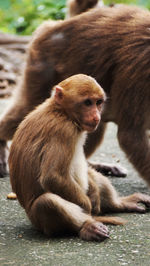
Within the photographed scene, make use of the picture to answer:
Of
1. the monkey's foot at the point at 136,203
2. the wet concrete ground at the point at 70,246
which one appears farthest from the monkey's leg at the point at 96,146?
the wet concrete ground at the point at 70,246

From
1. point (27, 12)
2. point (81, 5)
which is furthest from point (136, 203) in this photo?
point (27, 12)

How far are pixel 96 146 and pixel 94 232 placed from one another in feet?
8.62

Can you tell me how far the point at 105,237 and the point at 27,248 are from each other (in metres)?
0.60

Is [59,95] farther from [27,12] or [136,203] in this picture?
[27,12]

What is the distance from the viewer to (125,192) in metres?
5.66

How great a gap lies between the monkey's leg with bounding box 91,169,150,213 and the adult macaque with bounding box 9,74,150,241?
0.46m

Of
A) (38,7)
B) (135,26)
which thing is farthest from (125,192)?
(38,7)

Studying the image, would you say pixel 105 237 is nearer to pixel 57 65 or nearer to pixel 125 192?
pixel 125 192

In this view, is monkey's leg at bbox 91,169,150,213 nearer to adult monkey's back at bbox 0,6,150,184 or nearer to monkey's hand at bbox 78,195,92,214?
adult monkey's back at bbox 0,6,150,184

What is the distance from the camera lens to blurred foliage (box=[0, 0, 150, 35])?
17.4 metres

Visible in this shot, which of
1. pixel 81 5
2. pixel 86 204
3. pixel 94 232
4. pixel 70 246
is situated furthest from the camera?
pixel 81 5

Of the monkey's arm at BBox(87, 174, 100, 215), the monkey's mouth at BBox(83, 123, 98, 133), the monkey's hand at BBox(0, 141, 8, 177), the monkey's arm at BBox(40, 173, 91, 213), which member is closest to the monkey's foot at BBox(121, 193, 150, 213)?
the monkey's arm at BBox(87, 174, 100, 215)

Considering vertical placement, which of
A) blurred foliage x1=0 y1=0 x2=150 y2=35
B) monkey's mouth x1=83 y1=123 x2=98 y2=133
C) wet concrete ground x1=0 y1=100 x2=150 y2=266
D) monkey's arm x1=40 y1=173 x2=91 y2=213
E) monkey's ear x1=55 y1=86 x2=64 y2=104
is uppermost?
monkey's ear x1=55 y1=86 x2=64 y2=104

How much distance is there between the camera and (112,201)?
4758mm
